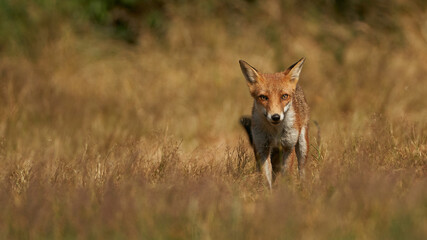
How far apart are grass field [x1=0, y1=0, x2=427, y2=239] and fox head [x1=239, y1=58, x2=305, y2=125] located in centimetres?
61

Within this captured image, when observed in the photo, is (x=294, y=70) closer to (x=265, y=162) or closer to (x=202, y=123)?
(x=265, y=162)

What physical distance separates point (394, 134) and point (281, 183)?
2293 millimetres

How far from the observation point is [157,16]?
42.6 feet

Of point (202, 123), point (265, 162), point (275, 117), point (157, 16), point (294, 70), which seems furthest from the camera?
point (157, 16)

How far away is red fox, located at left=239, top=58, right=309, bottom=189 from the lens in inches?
241

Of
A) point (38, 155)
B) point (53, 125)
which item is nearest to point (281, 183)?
point (38, 155)

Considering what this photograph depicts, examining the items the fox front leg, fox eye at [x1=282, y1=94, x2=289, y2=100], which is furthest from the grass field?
fox eye at [x1=282, y1=94, x2=289, y2=100]

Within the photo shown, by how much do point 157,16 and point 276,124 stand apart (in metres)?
7.45

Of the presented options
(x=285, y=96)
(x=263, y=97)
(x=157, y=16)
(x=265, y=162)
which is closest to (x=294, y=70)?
(x=285, y=96)

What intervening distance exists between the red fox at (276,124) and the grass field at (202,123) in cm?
21

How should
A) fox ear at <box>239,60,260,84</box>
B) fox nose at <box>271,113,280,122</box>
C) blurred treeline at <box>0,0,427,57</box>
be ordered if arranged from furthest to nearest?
blurred treeline at <box>0,0,427,57</box> < fox ear at <box>239,60,260,84</box> < fox nose at <box>271,113,280,122</box>

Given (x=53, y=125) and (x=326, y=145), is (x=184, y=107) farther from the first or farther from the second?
(x=326, y=145)

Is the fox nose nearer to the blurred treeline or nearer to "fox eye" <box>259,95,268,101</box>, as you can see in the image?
"fox eye" <box>259,95,268,101</box>

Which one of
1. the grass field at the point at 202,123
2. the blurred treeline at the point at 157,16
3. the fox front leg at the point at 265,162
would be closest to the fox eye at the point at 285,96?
the fox front leg at the point at 265,162
